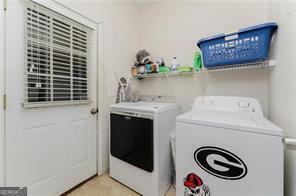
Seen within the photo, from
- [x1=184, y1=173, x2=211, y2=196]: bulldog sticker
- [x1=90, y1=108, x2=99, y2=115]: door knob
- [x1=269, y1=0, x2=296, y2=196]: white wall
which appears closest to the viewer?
[x1=269, y1=0, x2=296, y2=196]: white wall

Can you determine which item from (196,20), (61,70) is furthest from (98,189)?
(196,20)

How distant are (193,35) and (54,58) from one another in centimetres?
178

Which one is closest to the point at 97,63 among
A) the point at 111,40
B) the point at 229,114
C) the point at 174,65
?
the point at 111,40

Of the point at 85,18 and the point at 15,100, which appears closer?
the point at 15,100

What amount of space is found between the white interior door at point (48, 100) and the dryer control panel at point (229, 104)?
4.54ft

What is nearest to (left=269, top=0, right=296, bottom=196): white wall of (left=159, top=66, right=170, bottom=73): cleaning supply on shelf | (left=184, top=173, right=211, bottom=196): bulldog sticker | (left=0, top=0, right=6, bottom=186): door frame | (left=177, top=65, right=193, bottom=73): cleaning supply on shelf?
(left=184, top=173, right=211, bottom=196): bulldog sticker

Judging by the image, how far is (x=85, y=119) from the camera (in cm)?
181

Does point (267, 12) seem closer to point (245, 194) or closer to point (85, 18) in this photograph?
point (245, 194)

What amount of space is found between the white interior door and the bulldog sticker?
1.30 m

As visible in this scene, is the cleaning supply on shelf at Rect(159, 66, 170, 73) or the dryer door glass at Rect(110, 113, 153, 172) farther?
the cleaning supply on shelf at Rect(159, 66, 170, 73)

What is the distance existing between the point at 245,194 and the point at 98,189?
1498 millimetres

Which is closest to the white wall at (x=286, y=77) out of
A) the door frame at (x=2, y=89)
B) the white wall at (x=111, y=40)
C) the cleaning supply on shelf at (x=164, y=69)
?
the cleaning supply on shelf at (x=164, y=69)

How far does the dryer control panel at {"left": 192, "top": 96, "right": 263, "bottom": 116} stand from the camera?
4.67 feet

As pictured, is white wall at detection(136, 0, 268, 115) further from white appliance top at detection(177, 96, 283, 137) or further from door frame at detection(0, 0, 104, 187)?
door frame at detection(0, 0, 104, 187)
